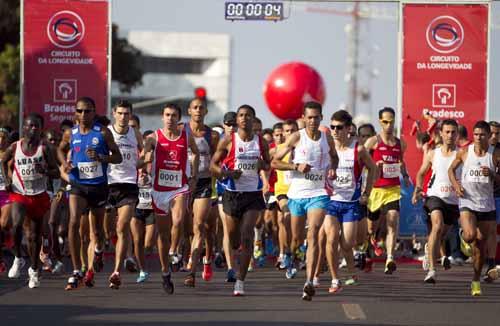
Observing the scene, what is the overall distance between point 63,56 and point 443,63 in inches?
250

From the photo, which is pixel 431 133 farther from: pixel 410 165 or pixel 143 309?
pixel 143 309

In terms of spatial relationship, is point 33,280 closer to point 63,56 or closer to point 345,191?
point 345,191

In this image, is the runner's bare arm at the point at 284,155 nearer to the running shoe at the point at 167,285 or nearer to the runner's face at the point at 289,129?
the running shoe at the point at 167,285

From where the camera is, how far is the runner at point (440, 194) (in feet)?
59.1

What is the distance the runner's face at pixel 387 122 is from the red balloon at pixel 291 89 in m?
6.55

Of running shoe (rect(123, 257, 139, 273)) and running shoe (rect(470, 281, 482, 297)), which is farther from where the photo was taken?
running shoe (rect(123, 257, 139, 273))

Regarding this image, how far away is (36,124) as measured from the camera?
1736 cm

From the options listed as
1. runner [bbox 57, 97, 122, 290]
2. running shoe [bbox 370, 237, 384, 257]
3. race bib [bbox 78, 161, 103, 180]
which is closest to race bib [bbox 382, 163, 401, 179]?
running shoe [bbox 370, 237, 384, 257]

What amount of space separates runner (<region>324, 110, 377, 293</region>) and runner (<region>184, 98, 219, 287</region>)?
1723mm

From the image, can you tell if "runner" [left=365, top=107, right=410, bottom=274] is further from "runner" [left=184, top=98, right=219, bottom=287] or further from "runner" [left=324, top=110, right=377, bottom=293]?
"runner" [left=324, top=110, right=377, bottom=293]

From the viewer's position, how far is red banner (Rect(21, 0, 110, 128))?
2453 cm

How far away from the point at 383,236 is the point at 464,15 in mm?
4011

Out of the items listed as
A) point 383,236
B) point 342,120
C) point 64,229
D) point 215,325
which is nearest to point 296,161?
point 342,120

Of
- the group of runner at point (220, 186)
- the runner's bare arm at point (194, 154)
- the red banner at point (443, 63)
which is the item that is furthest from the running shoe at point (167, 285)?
the red banner at point (443, 63)
